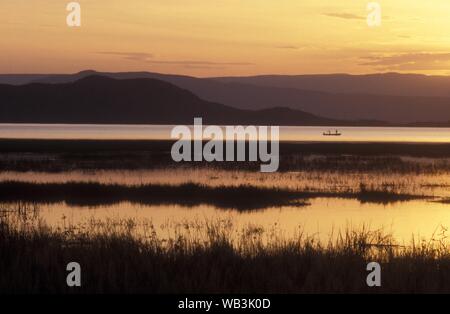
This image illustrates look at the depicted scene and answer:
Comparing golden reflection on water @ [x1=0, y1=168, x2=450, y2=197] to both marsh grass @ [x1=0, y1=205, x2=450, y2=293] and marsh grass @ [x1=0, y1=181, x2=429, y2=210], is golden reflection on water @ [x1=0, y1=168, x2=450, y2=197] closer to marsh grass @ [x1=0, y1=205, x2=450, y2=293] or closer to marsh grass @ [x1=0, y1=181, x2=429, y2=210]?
marsh grass @ [x1=0, y1=181, x2=429, y2=210]

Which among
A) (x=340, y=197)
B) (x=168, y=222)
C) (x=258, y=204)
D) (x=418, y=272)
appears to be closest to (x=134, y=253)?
(x=418, y=272)

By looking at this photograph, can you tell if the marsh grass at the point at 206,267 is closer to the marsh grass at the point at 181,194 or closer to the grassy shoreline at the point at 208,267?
the grassy shoreline at the point at 208,267

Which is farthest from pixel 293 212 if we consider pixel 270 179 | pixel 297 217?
pixel 270 179

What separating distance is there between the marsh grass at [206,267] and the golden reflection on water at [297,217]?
4.96 metres

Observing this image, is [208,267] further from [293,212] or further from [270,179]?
[270,179]

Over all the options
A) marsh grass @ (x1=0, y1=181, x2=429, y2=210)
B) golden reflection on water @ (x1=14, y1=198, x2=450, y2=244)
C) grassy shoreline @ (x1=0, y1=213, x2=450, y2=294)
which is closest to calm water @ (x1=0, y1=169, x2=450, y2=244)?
golden reflection on water @ (x1=14, y1=198, x2=450, y2=244)

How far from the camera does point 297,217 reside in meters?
24.9

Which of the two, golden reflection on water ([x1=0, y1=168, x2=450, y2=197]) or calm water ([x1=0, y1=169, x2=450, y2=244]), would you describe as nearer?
calm water ([x1=0, y1=169, x2=450, y2=244])

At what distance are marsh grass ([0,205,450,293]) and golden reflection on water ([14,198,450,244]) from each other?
496 centimetres

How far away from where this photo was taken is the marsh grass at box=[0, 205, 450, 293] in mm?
11969

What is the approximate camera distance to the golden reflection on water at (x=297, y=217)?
21844mm

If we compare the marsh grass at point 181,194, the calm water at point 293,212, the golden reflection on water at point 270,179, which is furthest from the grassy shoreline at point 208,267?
the golden reflection on water at point 270,179

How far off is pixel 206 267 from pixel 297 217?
39.6 feet

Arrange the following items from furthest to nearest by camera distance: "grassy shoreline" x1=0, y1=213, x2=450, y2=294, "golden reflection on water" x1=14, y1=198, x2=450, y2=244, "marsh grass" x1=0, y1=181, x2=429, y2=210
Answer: "marsh grass" x1=0, y1=181, x2=429, y2=210 < "golden reflection on water" x1=14, y1=198, x2=450, y2=244 < "grassy shoreline" x1=0, y1=213, x2=450, y2=294
